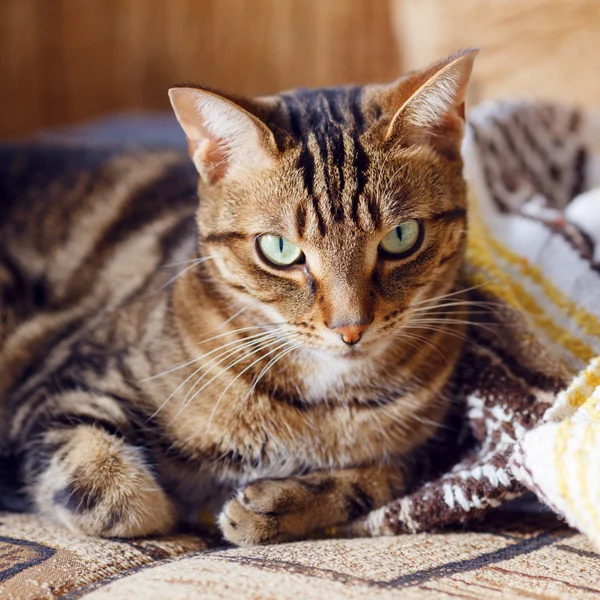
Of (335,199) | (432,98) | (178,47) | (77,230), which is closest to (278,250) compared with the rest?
(335,199)

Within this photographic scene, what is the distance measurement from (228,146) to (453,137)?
1.11 ft

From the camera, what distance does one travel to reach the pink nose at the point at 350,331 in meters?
1.01

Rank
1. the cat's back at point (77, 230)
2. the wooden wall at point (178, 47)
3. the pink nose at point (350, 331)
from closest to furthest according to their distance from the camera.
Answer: the pink nose at point (350, 331) → the cat's back at point (77, 230) → the wooden wall at point (178, 47)

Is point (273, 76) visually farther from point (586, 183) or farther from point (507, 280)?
point (507, 280)

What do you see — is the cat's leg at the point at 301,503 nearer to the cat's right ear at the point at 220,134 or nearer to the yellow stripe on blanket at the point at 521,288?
the yellow stripe on blanket at the point at 521,288

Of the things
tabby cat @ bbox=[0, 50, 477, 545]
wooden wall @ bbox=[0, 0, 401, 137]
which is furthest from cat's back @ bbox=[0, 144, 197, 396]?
wooden wall @ bbox=[0, 0, 401, 137]

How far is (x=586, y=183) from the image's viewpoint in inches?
69.6

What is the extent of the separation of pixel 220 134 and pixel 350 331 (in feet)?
1.11

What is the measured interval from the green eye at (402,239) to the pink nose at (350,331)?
12 centimetres

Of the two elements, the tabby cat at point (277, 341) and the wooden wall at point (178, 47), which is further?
the wooden wall at point (178, 47)

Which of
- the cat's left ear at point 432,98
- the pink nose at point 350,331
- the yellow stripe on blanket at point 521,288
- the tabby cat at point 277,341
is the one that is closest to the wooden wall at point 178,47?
the yellow stripe on blanket at point 521,288

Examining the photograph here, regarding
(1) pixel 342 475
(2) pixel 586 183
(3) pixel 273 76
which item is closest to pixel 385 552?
(1) pixel 342 475

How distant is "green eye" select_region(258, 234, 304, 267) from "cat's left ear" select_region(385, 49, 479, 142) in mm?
207

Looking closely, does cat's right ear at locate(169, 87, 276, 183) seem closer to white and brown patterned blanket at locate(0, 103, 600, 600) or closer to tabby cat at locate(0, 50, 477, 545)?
tabby cat at locate(0, 50, 477, 545)
